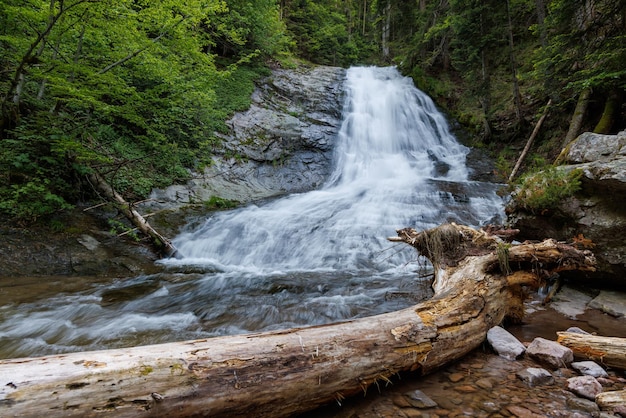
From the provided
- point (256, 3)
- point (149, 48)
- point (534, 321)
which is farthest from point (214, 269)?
point (256, 3)

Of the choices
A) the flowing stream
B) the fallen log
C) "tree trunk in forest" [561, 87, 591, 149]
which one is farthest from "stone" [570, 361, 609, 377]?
"tree trunk in forest" [561, 87, 591, 149]

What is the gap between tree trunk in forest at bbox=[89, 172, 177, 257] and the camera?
21.5ft

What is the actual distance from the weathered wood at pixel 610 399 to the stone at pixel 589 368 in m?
0.39

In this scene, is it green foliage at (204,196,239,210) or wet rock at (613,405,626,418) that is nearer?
wet rock at (613,405,626,418)

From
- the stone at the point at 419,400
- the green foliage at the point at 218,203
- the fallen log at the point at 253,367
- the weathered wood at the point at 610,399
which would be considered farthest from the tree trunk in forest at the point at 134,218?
the weathered wood at the point at 610,399

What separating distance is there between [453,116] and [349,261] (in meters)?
12.4

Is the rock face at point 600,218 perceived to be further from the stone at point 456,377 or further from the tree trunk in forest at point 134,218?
the tree trunk in forest at point 134,218

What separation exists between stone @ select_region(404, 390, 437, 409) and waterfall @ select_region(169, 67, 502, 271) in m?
3.95

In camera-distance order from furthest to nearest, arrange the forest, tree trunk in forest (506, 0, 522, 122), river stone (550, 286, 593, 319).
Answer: tree trunk in forest (506, 0, 522, 122) < the forest < river stone (550, 286, 593, 319)

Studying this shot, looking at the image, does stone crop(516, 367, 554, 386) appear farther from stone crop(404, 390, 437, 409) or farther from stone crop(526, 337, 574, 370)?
stone crop(404, 390, 437, 409)

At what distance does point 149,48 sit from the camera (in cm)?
632

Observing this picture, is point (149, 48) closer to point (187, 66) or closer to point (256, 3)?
point (187, 66)

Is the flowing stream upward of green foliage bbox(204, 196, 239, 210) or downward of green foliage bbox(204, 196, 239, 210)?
downward

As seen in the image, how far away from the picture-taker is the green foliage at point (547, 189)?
4.89 meters
